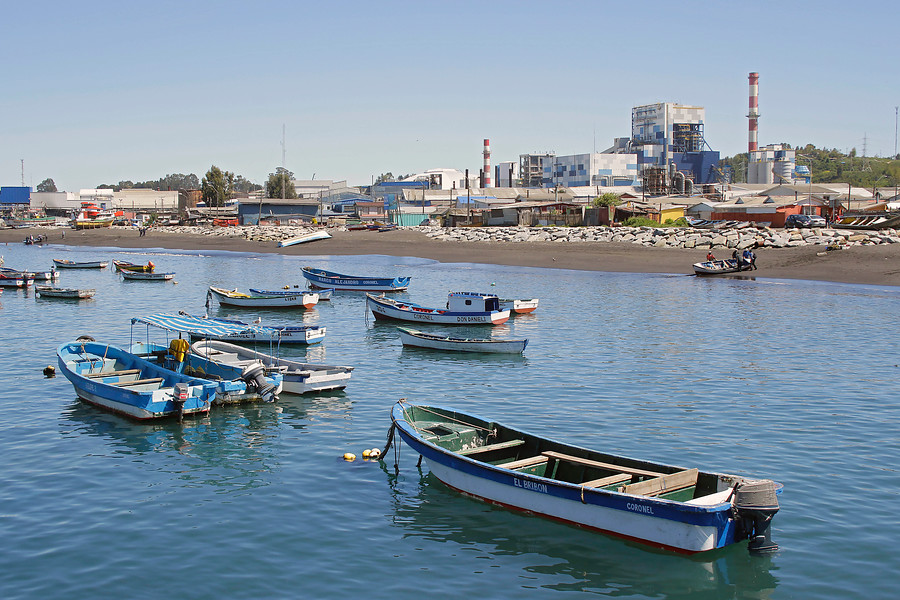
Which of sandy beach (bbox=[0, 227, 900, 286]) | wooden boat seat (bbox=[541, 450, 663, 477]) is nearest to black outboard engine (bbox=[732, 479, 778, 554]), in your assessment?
wooden boat seat (bbox=[541, 450, 663, 477])

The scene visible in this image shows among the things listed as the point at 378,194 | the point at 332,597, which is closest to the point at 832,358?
the point at 332,597

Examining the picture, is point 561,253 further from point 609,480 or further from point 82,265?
point 609,480

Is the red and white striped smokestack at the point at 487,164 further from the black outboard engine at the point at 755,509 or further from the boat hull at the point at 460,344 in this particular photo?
the black outboard engine at the point at 755,509

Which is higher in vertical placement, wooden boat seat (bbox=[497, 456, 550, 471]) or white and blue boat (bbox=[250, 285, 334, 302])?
white and blue boat (bbox=[250, 285, 334, 302])

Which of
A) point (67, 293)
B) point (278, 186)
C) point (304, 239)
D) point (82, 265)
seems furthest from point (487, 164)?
point (67, 293)

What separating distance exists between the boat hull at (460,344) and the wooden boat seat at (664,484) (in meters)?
17.2

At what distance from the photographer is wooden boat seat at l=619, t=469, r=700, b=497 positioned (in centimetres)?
1398

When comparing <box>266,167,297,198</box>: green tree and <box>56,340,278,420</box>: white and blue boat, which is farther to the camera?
<box>266,167,297,198</box>: green tree

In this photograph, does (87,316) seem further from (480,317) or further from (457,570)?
(457,570)

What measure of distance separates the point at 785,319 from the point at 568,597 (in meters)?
32.7

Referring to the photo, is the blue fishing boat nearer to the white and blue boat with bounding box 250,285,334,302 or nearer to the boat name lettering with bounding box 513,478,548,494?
the white and blue boat with bounding box 250,285,334,302

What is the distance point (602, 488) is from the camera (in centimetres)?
1435

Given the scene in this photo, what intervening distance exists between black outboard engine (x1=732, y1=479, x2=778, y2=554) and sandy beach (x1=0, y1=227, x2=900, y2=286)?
4753 centimetres

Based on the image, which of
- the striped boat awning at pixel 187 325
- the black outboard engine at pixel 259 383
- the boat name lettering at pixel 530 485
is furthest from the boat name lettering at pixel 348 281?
A: the boat name lettering at pixel 530 485
